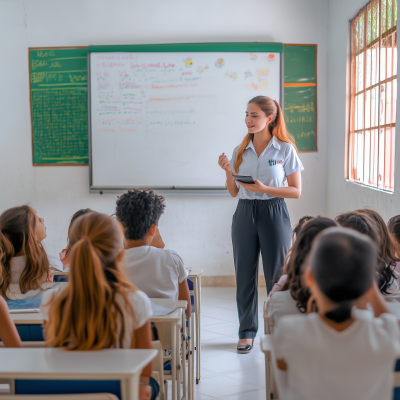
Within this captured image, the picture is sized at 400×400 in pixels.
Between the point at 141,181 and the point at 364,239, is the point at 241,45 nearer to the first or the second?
the point at 141,181

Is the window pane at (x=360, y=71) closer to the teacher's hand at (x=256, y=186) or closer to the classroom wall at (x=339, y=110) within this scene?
the classroom wall at (x=339, y=110)

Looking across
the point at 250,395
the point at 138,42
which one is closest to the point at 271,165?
the point at 250,395

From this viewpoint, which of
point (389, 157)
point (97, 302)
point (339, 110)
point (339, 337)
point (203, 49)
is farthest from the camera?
point (203, 49)

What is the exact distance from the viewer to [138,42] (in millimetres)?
4395

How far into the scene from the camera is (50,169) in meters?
4.57

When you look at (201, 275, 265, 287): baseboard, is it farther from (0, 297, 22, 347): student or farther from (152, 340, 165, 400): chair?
(0, 297, 22, 347): student

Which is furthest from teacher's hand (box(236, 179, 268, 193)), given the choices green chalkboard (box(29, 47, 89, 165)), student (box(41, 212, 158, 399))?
green chalkboard (box(29, 47, 89, 165))

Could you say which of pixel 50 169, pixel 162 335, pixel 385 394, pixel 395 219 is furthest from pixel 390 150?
pixel 50 169

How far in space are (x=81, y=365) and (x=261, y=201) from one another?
1848 millimetres

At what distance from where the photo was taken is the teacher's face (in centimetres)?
277

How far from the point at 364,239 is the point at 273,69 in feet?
11.6

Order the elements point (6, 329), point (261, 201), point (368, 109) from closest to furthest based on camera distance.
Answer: point (6, 329) → point (261, 201) → point (368, 109)

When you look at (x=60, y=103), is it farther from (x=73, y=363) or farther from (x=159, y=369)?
(x=73, y=363)

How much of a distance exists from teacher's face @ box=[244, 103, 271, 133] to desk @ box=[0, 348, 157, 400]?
74.0 inches
